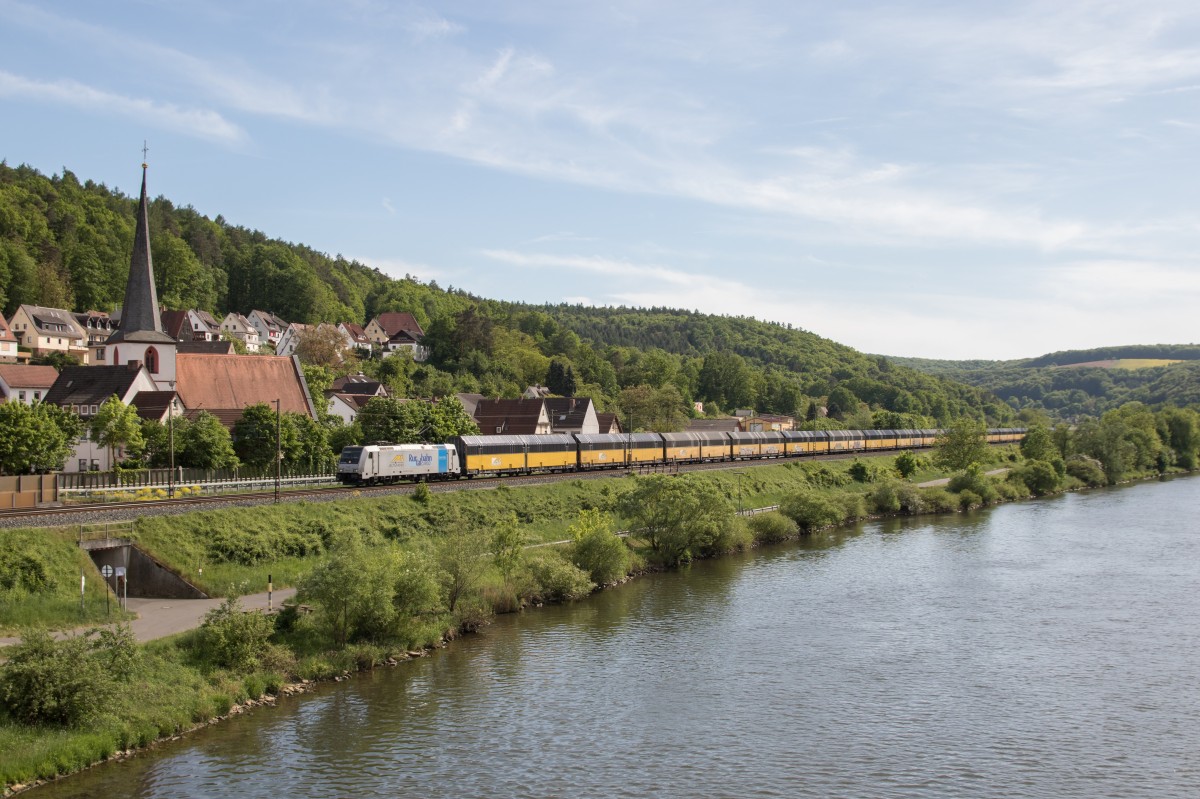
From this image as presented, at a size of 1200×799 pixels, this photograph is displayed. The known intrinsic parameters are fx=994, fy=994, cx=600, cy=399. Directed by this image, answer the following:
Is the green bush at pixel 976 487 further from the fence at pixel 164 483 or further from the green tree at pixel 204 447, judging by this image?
the green tree at pixel 204 447

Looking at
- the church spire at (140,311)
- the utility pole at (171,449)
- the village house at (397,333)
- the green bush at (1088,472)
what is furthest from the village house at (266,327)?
the green bush at (1088,472)

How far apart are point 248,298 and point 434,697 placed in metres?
149

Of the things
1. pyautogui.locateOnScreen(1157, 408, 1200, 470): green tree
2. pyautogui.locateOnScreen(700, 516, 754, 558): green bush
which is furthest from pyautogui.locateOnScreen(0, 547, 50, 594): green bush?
pyautogui.locateOnScreen(1157, 408, 1200, 470): green tree

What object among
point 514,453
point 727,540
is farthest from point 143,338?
point 727,540

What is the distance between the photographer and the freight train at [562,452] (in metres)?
57.5

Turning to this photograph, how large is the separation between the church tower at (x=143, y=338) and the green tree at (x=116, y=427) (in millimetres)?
12113

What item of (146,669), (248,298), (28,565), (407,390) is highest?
(248,298)

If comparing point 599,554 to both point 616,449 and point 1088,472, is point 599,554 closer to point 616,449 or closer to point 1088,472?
point 616,449

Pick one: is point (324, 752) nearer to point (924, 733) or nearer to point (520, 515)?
point (924, 733)

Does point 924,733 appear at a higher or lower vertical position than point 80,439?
lower

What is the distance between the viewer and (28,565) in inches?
1272

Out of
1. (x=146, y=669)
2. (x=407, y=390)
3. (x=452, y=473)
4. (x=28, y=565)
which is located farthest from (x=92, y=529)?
(x=407, y=390)

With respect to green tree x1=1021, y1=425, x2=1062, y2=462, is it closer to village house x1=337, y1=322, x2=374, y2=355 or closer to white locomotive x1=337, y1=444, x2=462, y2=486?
white locomotive x1=337, y1=444, x2=462, y2=486

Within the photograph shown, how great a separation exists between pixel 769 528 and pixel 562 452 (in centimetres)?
1603
